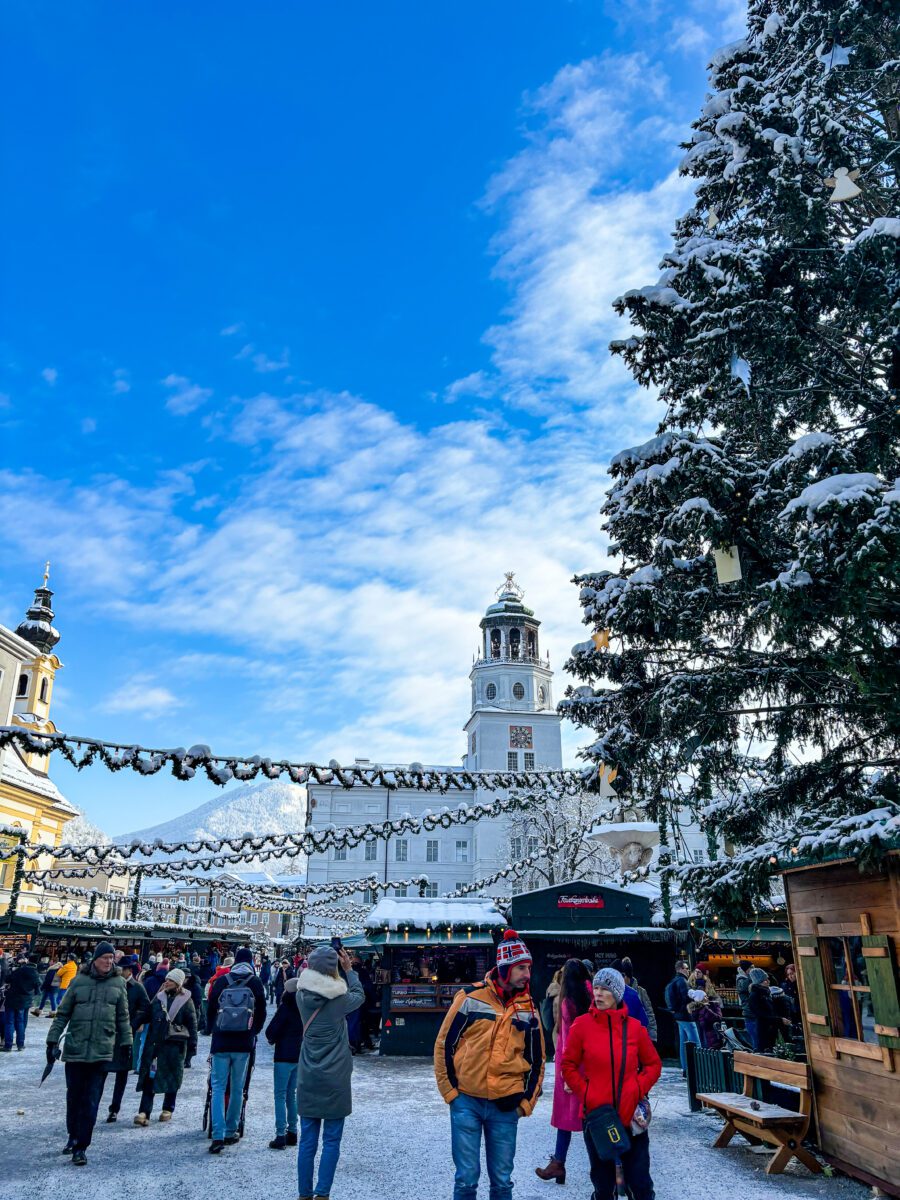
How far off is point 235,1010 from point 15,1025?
Result: 35.7 ft

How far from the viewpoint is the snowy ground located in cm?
674

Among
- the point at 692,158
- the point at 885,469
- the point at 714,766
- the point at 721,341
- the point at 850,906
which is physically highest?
the point at 692,158

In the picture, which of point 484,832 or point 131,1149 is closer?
point 131,1149

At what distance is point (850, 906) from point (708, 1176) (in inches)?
105

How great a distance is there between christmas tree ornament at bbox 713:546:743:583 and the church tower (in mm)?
57403

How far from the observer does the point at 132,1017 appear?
1090cm

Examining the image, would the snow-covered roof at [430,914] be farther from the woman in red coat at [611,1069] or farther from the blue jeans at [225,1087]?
the woman in red coat at [611,1069]

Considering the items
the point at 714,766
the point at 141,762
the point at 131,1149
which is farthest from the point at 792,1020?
the point at 141,762

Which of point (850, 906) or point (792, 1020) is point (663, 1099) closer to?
point (792, 1020)

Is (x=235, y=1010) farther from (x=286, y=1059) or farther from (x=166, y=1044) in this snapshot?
(x=166, y=1044)

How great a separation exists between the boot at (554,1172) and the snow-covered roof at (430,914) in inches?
382

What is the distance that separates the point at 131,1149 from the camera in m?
7.86

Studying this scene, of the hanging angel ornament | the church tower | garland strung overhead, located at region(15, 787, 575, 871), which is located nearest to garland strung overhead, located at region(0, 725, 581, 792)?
garland strung overhead, located at region(15, 787, 575, 871)

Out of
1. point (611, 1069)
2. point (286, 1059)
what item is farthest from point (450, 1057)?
point (286, 1059)
